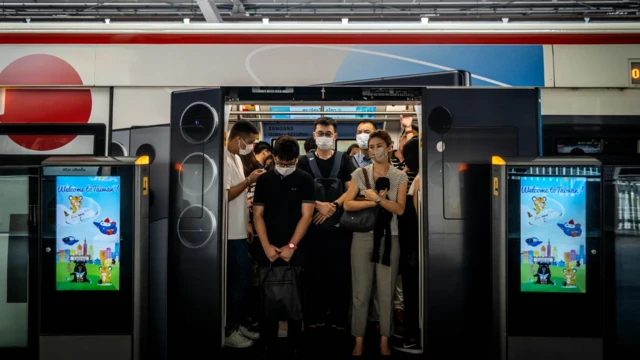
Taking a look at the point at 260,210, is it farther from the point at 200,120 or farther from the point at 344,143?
the point at 344,143

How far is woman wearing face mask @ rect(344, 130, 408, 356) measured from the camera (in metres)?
4.30

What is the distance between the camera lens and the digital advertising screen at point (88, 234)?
3.90 metres

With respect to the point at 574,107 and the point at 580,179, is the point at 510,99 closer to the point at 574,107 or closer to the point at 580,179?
the point at 574,107

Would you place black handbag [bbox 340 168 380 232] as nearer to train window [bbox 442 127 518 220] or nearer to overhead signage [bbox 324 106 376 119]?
train window [bbox 442 127 518 220]

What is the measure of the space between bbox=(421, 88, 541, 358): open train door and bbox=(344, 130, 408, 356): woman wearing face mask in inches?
15.1

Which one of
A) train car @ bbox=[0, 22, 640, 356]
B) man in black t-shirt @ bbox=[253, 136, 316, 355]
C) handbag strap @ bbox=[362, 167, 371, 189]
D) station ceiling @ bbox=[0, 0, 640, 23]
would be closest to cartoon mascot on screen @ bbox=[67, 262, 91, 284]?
train car @ bbox=[0, 22, 640, 356]

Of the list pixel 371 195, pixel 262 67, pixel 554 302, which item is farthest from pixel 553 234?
pixel 262 67

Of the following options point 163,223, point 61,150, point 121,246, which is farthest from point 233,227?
point 61,150

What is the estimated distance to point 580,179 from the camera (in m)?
3.85

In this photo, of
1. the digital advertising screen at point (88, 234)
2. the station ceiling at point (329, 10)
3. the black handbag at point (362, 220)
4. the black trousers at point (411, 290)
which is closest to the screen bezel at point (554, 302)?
the black trousers at point (411, 290)

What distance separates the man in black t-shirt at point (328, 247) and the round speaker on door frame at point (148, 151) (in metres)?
1.61

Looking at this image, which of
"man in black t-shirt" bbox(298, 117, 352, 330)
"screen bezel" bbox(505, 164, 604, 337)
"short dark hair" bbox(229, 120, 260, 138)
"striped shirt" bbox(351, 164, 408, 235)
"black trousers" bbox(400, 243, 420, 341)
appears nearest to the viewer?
"screen bezel" bbox(505, 164, 604, 337)

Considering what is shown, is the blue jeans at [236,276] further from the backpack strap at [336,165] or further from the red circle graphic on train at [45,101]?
the red circle graphic on train at [45,101]

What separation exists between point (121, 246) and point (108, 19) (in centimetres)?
512
